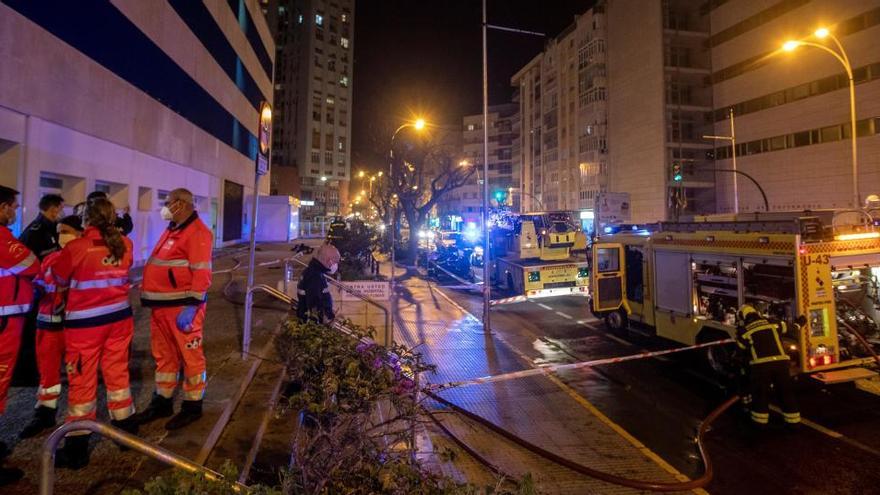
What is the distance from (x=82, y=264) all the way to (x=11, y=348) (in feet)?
2.60

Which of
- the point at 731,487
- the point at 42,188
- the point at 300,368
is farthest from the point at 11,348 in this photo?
the point at 42,188

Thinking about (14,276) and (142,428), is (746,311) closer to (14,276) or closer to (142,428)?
(142,428)

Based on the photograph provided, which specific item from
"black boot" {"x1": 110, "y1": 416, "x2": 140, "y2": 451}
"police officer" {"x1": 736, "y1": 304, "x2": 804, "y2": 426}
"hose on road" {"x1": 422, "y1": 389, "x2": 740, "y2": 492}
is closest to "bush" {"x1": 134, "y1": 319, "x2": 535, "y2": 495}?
"hose on road" {"x1": 422, "y1": 389, "x2": 740, "y2": 492}

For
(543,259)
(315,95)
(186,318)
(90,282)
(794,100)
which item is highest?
(315,95)

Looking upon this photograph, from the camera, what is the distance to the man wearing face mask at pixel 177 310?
3.78 m

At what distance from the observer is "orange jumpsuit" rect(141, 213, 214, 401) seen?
3.79m

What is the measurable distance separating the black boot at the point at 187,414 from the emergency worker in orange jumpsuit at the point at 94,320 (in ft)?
1.10

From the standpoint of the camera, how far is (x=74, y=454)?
122 inches

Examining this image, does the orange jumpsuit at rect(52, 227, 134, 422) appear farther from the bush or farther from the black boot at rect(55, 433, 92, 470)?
the bush

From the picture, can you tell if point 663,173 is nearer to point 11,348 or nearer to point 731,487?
point 731,487

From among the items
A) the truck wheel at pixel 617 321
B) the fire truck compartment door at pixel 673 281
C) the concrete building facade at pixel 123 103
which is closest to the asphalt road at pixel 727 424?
the truck wheel at pixel 617 321

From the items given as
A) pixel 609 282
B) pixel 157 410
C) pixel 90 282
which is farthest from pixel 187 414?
pixel 609 282

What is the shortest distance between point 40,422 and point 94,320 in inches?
45.5

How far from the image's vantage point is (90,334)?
3.21 metres
